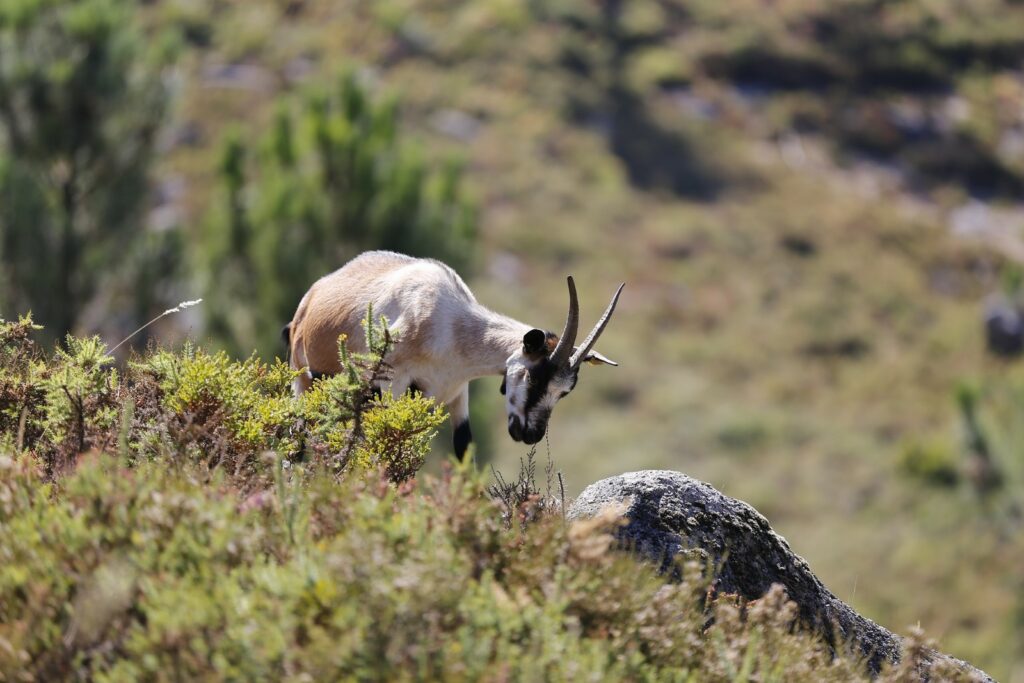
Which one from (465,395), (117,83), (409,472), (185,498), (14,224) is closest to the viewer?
(185,498)

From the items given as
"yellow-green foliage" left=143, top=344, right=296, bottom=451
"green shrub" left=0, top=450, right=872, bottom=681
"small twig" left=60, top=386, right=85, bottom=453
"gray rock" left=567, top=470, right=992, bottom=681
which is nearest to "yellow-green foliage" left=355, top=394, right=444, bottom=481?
"yellow-green foliage" left=143, top=344, right=296, bottom=451

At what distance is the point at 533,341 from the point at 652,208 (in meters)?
33.0

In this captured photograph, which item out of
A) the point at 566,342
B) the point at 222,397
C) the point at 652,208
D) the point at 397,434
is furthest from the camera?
the point at 652,208

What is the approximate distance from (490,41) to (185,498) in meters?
44.6

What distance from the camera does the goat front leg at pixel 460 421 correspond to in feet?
28.5

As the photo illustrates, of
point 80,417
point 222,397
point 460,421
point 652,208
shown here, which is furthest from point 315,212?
point 80,417

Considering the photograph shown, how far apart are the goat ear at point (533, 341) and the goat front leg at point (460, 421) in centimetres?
85

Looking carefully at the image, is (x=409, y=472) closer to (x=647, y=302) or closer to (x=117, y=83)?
(x=117, y=83)

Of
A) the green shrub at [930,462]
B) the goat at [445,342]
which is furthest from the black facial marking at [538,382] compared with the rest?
the green shrub at [930,462]

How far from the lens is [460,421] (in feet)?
28.8

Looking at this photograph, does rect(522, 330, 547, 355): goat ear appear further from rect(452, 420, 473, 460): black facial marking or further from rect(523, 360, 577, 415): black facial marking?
rect(452, 420, 473, 460): black facial marking

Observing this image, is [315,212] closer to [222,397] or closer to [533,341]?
[533,341]

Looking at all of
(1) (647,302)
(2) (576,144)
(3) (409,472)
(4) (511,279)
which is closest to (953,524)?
(1) (647,302)

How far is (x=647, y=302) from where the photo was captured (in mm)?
35750
